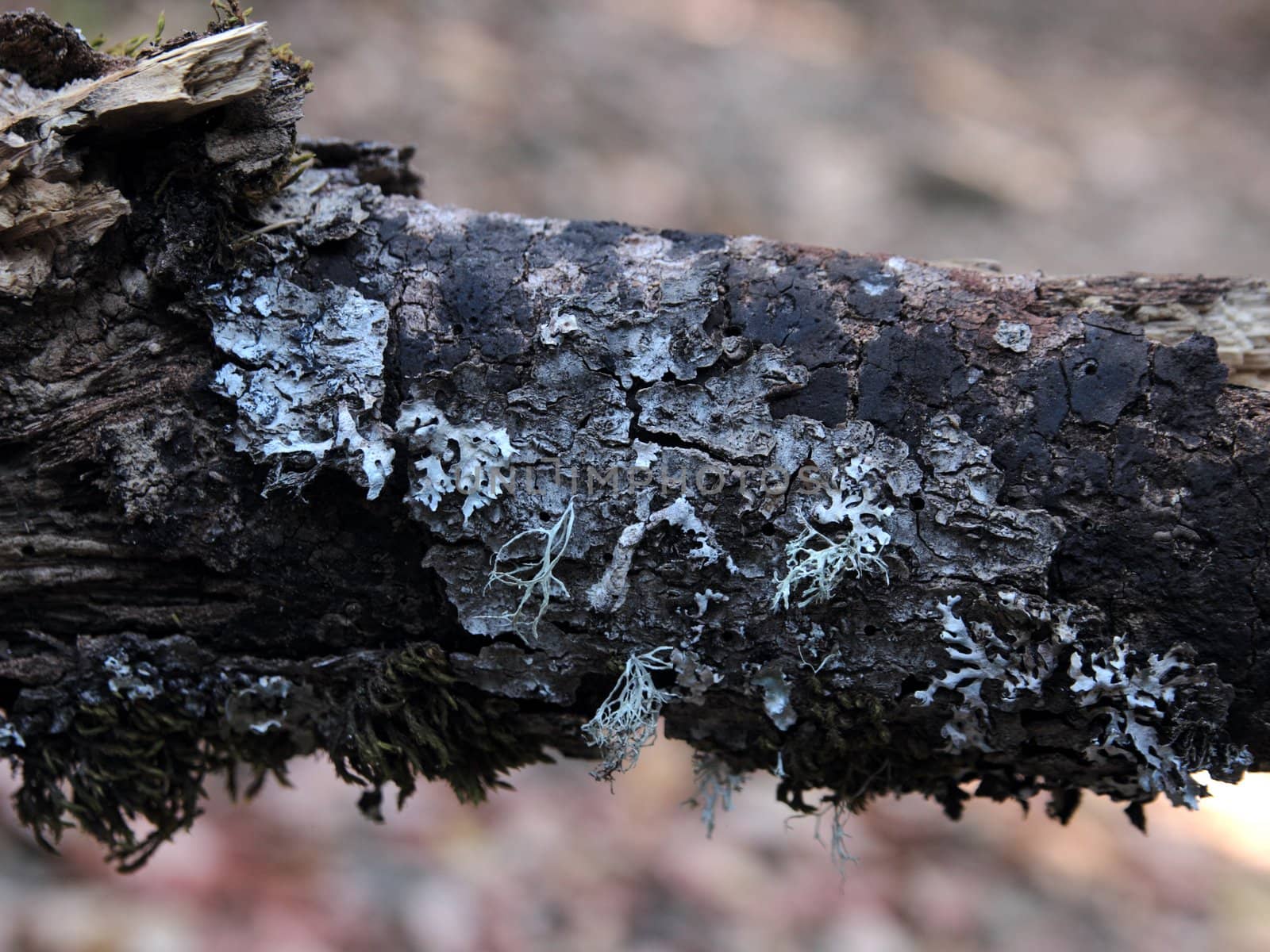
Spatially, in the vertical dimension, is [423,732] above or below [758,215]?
below

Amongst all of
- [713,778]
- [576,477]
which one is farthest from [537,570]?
[713,778]

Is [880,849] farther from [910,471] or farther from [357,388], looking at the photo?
[357,388]

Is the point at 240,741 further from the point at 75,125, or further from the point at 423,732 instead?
the point at 75,125

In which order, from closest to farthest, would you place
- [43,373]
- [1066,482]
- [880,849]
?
1. [1066,482]
2. [43,373]
3. [880,849]

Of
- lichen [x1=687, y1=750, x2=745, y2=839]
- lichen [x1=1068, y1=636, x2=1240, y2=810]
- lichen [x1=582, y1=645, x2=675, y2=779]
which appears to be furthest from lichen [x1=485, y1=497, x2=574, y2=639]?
lichen [x1=1068, y1=636, x2=1240, y2=810]

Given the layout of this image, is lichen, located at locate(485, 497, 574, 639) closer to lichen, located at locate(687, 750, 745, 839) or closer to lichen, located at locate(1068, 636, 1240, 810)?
lichen, located at locate(687, 750, 745, 839)

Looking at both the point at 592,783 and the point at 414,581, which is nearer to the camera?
the point at 414,581

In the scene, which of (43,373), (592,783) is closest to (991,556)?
(43,373)
